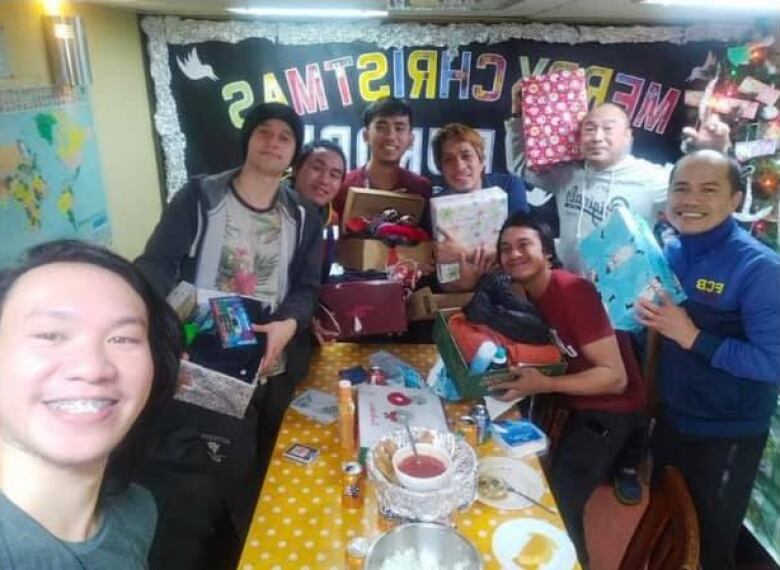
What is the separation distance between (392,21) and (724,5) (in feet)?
4.68

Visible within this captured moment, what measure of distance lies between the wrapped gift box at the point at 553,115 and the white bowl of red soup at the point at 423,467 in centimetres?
152

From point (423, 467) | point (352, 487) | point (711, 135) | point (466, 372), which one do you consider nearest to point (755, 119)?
point (711, 135)

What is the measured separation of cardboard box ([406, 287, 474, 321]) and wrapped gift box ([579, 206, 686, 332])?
52 cm

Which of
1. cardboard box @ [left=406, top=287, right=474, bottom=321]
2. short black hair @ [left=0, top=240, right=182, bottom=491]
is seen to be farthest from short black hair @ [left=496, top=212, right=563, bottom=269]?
short black hair @ [left=0, top=240, right=182, bottom=491]

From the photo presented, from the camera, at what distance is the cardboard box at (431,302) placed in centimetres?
212

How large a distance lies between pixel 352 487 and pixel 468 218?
1103 millimetres

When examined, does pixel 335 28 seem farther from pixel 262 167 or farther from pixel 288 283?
pixel 288 283

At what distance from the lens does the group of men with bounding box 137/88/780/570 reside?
1.61 m

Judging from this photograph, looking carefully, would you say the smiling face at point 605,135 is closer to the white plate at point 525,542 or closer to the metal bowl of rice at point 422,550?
the white plate at point 525,542

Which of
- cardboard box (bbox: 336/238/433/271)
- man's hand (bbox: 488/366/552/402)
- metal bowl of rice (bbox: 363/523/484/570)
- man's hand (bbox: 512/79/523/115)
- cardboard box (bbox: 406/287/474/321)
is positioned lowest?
metal bowl of rice (bbox: 363/523/484/570)

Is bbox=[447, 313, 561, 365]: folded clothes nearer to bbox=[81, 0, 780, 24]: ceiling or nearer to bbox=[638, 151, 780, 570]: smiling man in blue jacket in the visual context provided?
bbox=[638, 151, 780, 570]: smiling man in blue jacket

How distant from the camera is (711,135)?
252cm

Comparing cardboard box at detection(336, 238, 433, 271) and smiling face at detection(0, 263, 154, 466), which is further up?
smiling face at detection(0, 263, 154, 466)

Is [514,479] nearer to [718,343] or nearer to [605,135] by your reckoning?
[718,343]
